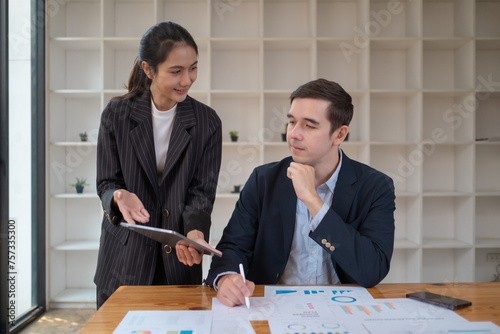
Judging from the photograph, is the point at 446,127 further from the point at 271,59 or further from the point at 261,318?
the point at 261,318

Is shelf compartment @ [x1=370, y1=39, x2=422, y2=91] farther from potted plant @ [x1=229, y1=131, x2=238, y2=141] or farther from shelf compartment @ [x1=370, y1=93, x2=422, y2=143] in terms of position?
potted plant @ [x1=229, y1=131, x2=238, y2=141]

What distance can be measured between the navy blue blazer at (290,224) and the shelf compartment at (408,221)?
7.09 feet

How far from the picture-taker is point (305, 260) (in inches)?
63.9

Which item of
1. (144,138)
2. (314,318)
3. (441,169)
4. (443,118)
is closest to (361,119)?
(443,118)

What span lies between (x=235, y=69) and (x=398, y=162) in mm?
1741

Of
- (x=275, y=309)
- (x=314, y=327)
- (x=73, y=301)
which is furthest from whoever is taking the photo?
(x=73, y=301)

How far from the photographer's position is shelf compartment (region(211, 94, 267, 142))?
393 cm

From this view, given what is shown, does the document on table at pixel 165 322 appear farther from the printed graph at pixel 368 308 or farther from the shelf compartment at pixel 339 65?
the shelf compartment at pixel 339 65

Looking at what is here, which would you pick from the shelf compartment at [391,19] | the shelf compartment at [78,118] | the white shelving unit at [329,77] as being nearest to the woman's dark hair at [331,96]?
the white shelving unit at [329,77]

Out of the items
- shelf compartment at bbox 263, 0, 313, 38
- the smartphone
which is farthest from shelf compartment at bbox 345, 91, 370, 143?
the smartphone

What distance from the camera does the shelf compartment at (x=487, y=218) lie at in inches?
155

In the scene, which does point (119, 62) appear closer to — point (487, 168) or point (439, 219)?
point (439, 219)

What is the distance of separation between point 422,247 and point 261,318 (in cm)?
292

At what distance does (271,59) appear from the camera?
393 cm
